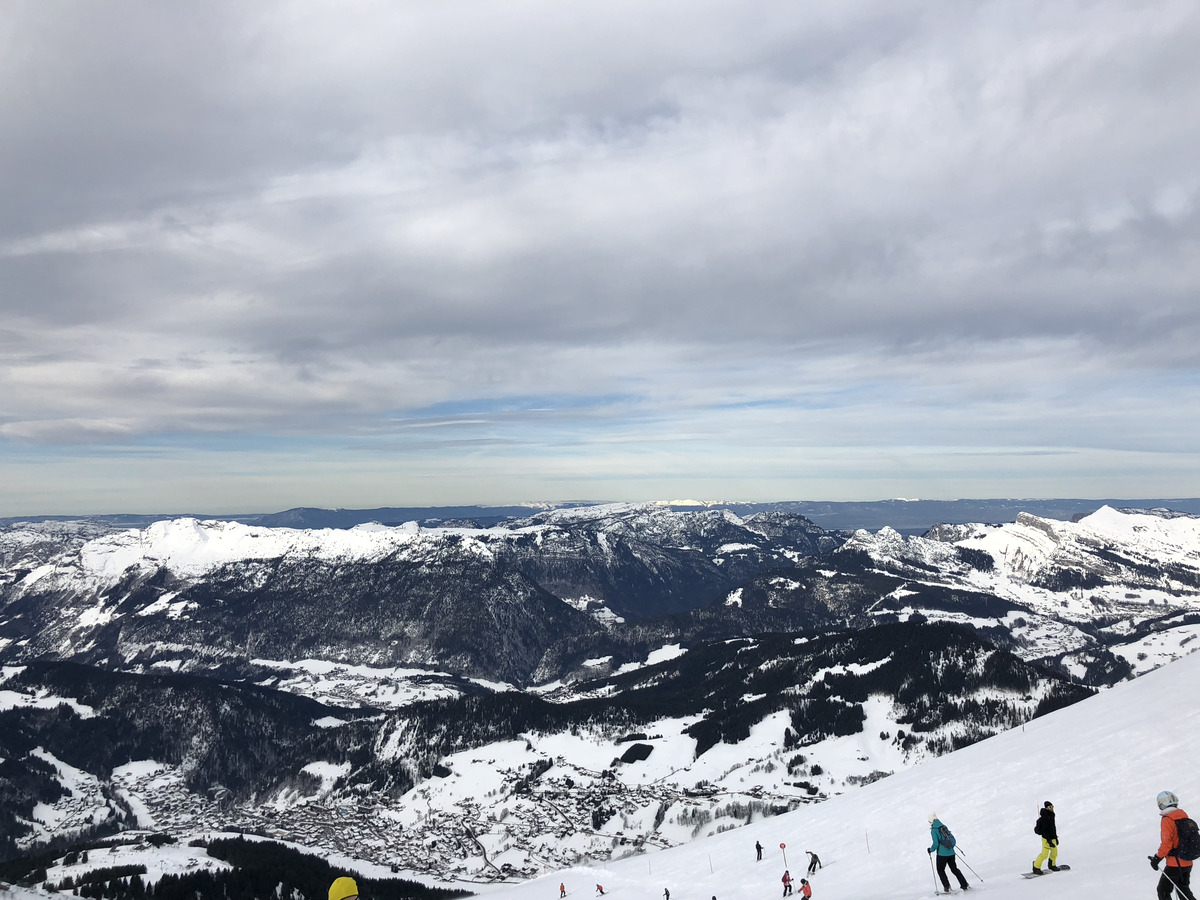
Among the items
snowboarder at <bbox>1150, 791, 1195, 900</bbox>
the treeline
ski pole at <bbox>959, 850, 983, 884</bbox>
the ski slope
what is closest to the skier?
snowboarder at <bbox>1150, 791, 1195, 900</bbox>

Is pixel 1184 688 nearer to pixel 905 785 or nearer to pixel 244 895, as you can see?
pixel 905 785

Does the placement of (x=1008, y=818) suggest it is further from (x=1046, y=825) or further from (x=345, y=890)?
(x=345, y=890)

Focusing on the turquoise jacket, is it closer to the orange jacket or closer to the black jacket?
the black jacket

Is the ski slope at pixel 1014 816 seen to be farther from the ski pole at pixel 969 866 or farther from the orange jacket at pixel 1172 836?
the orange jacket at pixel 1172 836

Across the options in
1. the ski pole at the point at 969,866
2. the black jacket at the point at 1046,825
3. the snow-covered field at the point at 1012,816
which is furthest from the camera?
the ski pole at the point at 969,866

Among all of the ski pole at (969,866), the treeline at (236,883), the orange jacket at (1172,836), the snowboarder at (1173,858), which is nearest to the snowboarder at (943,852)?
A: the ski pole at (969,866)

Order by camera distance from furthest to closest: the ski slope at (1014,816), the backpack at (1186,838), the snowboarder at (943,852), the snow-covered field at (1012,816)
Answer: the snow-covered field at (1012,816) → the ski slope at (1014,816) → the snowboarder at (943,852) → the backpack at (1186,838)

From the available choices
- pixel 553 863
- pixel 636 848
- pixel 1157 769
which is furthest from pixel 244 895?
pixel 1157 769
